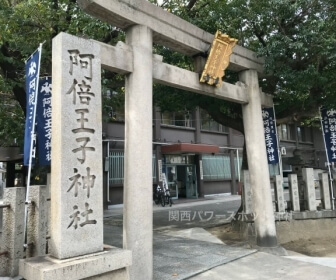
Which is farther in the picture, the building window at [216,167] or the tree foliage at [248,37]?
the building window at [216,167]

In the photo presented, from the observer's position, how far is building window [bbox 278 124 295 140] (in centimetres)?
2885

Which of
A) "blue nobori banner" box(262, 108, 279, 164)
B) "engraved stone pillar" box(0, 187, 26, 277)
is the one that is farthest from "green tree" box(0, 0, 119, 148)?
"blue nobori banner" box(262, 108, 279, 164)

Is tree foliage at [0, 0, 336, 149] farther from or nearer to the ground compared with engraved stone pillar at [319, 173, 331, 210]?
farther from the ground

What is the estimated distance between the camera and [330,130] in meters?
10.2

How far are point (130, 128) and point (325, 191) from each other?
7.49m

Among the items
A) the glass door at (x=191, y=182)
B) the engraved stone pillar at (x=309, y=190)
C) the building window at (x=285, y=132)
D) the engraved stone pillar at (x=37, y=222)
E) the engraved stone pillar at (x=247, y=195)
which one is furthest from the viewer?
the building window at (x=285, y=132)

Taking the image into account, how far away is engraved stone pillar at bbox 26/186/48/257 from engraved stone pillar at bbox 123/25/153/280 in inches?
48.4

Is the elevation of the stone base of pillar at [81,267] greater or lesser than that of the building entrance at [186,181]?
lesser

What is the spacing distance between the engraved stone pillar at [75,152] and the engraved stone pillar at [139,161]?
0.84m

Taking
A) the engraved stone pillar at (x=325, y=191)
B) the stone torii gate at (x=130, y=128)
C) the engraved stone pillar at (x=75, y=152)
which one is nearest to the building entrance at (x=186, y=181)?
the engraved stone pillar at (x=325, y=191)

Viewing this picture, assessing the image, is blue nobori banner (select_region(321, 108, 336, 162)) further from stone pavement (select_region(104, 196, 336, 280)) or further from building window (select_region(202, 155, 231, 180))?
building window (select_region(202, 155, 231, 180))

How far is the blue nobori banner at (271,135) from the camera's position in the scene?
9.30 meters

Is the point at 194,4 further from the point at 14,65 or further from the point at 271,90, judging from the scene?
the point at 14,65

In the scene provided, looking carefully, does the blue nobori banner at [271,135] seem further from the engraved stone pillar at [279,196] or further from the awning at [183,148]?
the awning at [183,148]
